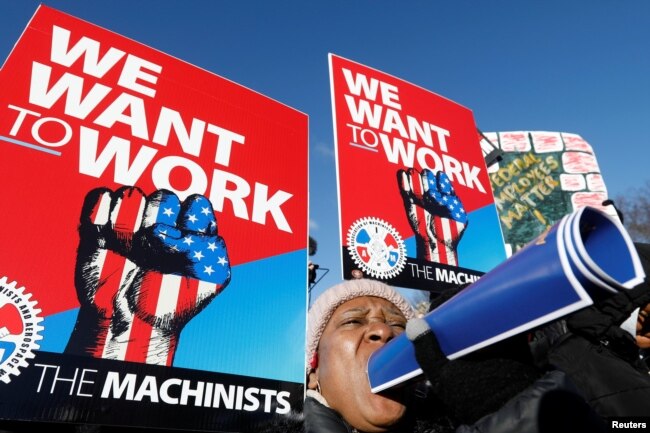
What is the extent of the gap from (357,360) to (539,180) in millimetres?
9739

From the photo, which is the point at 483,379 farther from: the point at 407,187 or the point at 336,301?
the point at 407,187

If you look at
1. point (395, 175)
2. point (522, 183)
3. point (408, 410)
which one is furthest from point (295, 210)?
point (522, 183)

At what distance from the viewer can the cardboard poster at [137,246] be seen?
2271 mm

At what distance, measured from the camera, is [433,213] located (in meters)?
4.31

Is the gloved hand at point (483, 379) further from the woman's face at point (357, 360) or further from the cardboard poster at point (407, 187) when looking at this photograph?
the cardboard poster at point (407, 187)

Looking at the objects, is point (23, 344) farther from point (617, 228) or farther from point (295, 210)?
point (617, 228)

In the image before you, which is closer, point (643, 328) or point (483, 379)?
point (483, 379)

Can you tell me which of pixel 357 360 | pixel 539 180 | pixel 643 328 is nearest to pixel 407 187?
pixel 643 328

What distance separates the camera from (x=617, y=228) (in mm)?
537

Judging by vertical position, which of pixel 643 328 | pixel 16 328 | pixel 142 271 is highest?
pixel 142 271

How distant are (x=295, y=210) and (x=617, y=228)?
319 cm

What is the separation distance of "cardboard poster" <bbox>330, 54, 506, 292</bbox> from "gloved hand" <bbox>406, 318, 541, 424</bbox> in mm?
2724

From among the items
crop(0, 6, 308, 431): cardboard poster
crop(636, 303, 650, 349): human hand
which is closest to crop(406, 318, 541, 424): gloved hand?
crop(636, 303, 650, 349): human hand

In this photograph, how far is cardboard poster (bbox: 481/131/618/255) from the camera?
29.6 feet
